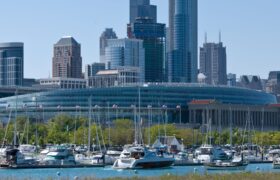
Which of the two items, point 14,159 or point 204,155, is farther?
point 204,155

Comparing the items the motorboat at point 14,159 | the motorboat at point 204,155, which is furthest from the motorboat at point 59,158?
the motorboat at point 204,155

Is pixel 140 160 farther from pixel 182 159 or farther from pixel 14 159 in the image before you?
pixel 182 159

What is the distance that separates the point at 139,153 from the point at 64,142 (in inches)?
2032

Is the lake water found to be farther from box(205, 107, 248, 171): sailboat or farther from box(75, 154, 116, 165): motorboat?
box(75, 154, 116, 165): motorboat

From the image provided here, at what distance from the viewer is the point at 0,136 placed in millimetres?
158500

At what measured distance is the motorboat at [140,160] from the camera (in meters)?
111

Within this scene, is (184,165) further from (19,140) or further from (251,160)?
(19,140)

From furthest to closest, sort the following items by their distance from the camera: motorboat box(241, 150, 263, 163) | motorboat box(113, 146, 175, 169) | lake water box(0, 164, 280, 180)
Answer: motorboat box(241, 150, 263, 163) < motorboat box(113, 146, 175, 169) < lake water box(0, 164, 280, 180)

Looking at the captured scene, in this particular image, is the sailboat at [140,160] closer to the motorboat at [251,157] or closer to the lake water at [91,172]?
the lake water at [91,172]

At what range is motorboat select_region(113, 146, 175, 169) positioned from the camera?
110875 mm

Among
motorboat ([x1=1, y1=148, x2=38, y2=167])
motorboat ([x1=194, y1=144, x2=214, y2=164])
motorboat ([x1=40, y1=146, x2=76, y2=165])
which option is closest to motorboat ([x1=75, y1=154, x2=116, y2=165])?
motorboat ([x1=40, y1=146, x2=76, y2=165])

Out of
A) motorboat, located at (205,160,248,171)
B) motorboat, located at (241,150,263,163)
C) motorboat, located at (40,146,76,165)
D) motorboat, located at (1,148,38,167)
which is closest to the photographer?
motorboat, located at (205,160,248,171)

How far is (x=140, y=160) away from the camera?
111 meters


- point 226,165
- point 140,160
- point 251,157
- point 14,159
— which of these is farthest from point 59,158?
point 251,157
